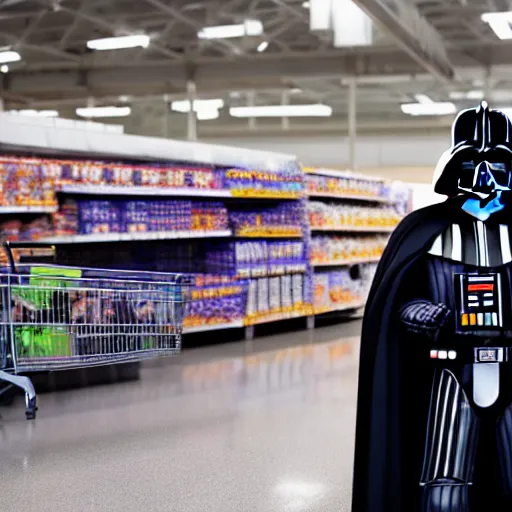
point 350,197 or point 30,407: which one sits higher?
point 350,197

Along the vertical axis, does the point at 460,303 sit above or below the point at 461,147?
below

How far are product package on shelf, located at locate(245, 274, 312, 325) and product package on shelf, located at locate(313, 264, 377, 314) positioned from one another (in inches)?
14.5

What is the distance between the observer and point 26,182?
596cm

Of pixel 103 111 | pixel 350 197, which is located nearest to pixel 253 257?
pixel 350 197

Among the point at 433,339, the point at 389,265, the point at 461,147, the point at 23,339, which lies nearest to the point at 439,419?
the point at 433,339

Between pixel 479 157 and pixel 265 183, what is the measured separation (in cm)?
609

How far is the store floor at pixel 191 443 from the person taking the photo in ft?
12.2

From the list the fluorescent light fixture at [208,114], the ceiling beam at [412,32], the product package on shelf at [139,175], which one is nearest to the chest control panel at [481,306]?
the product package on shelf at [139,175]

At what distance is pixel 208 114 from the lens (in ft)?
72.5

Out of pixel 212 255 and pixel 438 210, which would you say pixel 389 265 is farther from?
pixel 212 255

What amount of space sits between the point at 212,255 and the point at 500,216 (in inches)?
232

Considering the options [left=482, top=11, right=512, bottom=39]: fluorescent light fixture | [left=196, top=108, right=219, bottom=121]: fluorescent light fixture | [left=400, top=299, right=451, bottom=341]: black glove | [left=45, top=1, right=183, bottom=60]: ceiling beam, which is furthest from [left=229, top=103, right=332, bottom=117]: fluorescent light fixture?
A: [left=400, top=299, right=451, bottom=341]: black glove

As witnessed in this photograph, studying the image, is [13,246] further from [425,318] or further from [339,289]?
[339,289]

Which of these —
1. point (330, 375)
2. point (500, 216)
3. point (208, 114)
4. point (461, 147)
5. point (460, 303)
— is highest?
point (208, 114)
